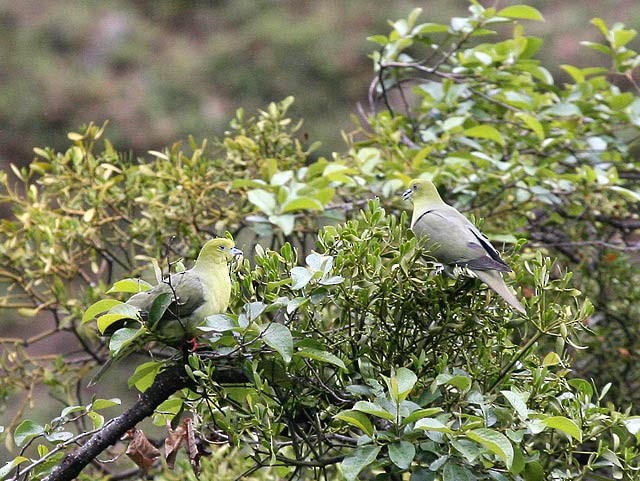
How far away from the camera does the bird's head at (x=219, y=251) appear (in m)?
1.78

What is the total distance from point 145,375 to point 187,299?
172 mm

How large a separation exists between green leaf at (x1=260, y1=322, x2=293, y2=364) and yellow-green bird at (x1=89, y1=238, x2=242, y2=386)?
0.17 m

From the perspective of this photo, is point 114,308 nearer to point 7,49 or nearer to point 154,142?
point 154,142

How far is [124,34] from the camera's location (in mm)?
10508

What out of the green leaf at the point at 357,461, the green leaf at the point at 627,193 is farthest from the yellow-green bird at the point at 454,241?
the green leaf at the point at 627,193

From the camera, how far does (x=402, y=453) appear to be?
4.87ft

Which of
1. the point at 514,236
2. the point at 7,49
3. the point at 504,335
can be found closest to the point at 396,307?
the point at 504,335

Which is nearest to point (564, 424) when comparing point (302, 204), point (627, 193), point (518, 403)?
point (518, 403)

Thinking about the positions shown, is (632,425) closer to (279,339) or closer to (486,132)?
(279,339)

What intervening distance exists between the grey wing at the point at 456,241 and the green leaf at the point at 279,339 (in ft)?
1.24

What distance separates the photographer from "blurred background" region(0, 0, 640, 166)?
29.6 feet

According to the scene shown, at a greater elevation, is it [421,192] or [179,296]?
[179,296]

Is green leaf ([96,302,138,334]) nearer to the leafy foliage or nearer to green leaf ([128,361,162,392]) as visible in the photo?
the leafy foliage

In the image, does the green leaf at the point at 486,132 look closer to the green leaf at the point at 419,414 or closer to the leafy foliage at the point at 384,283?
the leafy foliage at the point at 384,283
